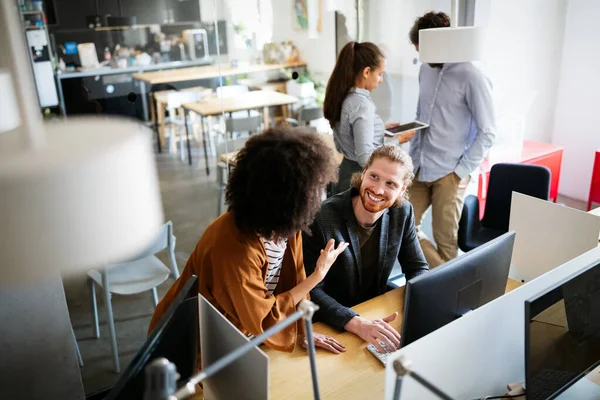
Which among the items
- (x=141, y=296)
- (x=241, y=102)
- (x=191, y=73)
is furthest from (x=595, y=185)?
(x=141, y=296)

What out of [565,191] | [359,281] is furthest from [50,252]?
[565,191]

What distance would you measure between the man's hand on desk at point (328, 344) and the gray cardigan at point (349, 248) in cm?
12

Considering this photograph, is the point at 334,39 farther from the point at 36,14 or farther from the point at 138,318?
the point at 138,318

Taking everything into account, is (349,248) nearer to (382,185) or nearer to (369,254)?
(369,254)

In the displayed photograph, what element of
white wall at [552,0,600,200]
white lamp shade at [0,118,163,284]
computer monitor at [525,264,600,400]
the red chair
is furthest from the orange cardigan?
white wall at [552,0,600,200]

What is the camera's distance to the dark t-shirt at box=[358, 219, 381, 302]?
81.7 inches

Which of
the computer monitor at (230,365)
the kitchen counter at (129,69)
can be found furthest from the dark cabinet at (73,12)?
the computer monitor at (230,365)

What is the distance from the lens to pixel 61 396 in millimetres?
2246

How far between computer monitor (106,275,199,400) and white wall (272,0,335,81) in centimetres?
230

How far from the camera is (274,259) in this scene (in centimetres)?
169

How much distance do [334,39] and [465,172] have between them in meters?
1.28

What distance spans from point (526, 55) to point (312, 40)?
6.82 feet

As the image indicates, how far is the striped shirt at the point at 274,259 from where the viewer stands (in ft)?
5.40

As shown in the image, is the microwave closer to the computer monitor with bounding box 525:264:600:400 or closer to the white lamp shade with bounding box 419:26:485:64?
the white lamp shade with bounding box 419:26:485:64
